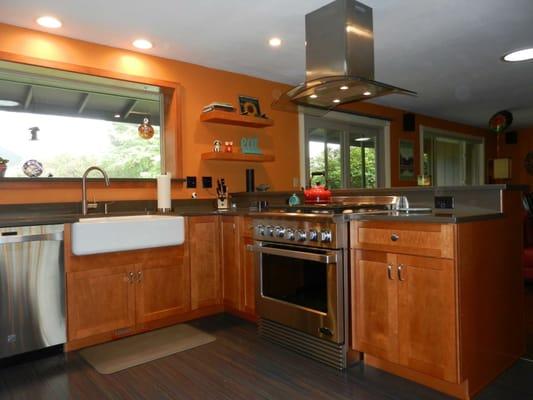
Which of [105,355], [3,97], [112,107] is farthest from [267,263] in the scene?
[3,97]

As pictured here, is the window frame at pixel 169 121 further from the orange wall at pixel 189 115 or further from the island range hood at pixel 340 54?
the island range hood at pixel 340 54

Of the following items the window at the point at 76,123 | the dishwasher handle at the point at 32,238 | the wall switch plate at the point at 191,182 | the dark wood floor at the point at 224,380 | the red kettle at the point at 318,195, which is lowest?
the dark wood floor at the point at 224,380

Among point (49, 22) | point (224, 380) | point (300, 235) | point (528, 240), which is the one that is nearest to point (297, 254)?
point (300, 235)

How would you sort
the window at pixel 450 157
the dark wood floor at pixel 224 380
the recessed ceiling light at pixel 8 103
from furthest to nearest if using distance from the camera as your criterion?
the window at pixel 450 157 < the recessed ceiling light at pixel 8 103 < the dark wood floor at pixel 224 380

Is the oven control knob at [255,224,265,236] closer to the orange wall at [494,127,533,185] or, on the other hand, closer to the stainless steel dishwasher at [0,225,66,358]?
the stainless steel dishwasher at [0,225,66,358]

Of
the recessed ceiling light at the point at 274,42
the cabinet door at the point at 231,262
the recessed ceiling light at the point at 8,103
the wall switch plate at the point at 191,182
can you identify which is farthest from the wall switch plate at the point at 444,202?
the recessed ceiling light at the point at 8,103

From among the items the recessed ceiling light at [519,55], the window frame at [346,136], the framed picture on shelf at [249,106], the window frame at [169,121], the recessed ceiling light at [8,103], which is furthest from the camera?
the window frame at [346,136]

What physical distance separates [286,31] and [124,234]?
1.95 meters

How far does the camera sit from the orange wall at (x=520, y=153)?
8.49 metres

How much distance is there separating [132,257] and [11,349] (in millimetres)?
861

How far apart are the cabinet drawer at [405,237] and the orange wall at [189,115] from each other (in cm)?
199

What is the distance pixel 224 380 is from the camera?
7.16 ft

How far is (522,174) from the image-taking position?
28.2ft

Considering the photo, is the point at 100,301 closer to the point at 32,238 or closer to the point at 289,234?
the point at 32,238
